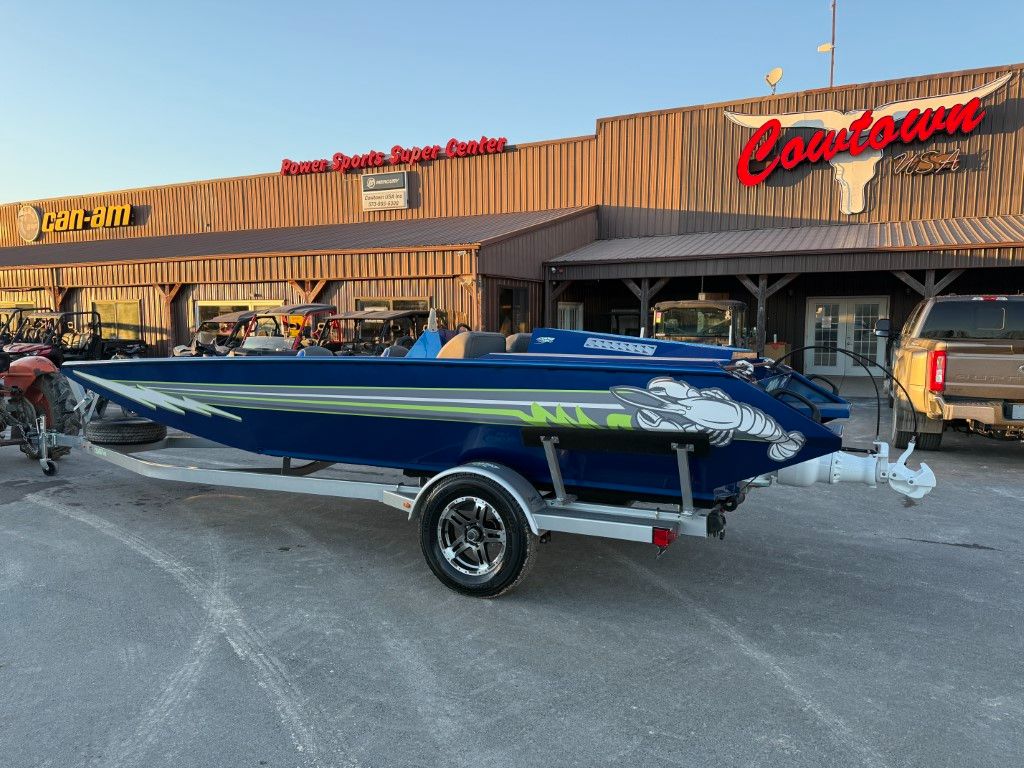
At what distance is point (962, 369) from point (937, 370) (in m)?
0.22

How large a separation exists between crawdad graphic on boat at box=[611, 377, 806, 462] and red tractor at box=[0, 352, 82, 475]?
593 cm

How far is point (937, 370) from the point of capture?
23.4ft

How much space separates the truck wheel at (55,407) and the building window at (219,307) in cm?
1158

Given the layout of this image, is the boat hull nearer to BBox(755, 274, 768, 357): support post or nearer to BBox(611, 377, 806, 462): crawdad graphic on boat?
BBox(611, 377, 806, 462): crawdad graphic on boat

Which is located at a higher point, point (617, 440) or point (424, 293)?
point (424, 293)

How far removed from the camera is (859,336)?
1802cm

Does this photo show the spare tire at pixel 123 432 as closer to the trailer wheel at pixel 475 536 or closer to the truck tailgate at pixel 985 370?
the trailer wheel at pixel 475 536

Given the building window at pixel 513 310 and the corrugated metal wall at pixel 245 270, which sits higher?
the corrugated metal wall at pixel 245 270

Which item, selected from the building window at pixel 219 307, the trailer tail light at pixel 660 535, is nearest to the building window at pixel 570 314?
the building window at pixel 219 307

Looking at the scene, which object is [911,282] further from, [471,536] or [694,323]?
[471,536]

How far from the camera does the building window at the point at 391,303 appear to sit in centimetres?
1627

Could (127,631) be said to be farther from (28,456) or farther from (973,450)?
(973,450)

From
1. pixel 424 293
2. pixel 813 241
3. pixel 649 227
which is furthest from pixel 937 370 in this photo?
pixel 649 227

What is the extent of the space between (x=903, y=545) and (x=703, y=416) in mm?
2428
